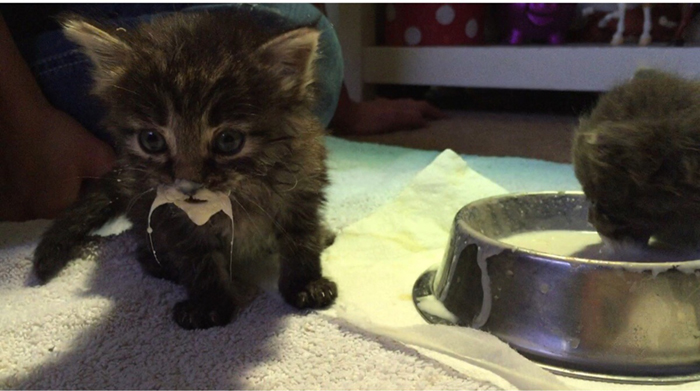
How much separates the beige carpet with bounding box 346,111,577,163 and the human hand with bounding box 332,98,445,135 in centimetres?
5

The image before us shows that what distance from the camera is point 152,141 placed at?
96cm

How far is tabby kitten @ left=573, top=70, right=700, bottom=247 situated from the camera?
1.04 m

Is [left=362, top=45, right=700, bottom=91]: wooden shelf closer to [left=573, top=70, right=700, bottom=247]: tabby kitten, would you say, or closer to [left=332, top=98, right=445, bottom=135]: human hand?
[left=332, top=98, right=445, bottom=135]: human hand

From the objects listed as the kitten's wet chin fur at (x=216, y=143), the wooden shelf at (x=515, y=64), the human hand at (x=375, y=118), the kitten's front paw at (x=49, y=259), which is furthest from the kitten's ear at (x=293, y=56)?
the wooden shelf at (x=515, y=64)

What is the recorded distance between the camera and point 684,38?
2.92 meters

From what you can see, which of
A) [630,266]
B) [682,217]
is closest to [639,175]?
[682,217]

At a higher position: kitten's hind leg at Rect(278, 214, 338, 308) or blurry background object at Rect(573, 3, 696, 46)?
blurry background object at Rect(573, 3, 696, 46)

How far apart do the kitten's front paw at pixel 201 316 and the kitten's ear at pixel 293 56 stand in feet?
1.37

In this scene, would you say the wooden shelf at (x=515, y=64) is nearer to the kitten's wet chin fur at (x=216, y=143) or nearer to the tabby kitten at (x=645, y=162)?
the tabby kitten at (x=645, y=162)

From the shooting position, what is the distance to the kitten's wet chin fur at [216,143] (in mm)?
924

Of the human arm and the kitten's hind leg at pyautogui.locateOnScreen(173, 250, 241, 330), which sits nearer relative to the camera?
the kitten's hind leg at pyautogui.locateOnScreen(173, 250, 241, 330)

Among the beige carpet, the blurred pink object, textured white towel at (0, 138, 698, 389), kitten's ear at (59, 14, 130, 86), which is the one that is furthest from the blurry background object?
kitten's ear at (59, 14, 130, 86)

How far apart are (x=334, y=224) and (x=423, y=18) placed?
2.17 metres

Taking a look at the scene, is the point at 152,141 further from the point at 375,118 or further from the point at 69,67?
the point at 375,118
